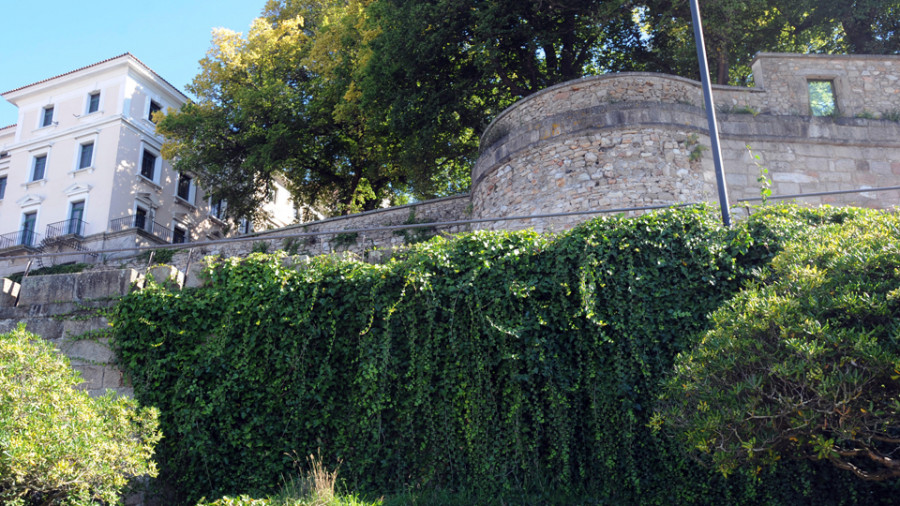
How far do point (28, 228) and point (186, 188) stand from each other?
239 inches

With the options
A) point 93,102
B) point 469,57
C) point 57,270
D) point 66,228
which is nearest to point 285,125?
point 469,57

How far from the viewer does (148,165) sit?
2891cm

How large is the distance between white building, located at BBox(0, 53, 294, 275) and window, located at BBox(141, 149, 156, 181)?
37 millimetres

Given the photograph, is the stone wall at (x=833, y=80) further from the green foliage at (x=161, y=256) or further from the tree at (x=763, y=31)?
the green foliage at (x=161, y=256)

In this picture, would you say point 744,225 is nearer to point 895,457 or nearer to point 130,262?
point 895,457

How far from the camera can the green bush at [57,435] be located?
6.21 metres

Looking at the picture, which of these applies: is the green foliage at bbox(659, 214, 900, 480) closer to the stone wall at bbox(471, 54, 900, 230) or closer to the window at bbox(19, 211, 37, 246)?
the stone wall at bbox(471, 54, 900, 230)

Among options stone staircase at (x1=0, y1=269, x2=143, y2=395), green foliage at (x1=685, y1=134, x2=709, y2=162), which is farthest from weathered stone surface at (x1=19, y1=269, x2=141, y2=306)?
green foliage at (x1=685, y1=134, x2=709, y2=162)

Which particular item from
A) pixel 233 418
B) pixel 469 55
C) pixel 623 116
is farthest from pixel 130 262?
pixel 623 116

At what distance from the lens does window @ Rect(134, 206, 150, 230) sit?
27594 millimetres

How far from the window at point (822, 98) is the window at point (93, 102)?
26049 millimetres

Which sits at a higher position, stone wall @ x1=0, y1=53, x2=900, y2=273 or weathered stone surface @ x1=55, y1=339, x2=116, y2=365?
stone wall @ x1=0, y1=53, x2=900, y2=273

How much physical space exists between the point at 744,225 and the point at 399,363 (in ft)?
14.1

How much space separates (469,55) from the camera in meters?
18.6
